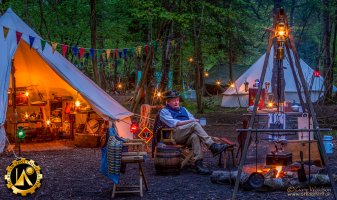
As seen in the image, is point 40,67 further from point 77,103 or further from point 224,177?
point 224,177

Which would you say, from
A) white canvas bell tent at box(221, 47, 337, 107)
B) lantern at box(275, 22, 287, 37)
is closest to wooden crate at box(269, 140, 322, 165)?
lantern at box(275, 22, 287, 37)

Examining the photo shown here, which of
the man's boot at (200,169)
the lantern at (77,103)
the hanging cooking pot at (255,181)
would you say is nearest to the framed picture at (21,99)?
the lantern at (77,103)

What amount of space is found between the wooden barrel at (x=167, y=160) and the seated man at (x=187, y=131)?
0.31m

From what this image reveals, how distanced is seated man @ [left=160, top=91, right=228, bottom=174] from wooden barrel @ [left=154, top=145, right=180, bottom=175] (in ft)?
1.02

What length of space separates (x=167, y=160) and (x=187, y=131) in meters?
0.59

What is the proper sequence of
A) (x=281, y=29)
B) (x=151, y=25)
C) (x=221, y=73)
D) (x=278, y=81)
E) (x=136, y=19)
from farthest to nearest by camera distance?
(x=221, y=73), (x=136, y=19), (x=151, y=25), (x=278, y=81), (x=281, y=29)

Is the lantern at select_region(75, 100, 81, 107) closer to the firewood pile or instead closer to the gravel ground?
the gravel ground

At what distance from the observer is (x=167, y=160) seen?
6.59m

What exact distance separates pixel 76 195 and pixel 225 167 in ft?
8.06

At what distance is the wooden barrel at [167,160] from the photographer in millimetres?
6578

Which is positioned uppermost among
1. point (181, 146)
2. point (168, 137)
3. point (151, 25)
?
point (151, 25)

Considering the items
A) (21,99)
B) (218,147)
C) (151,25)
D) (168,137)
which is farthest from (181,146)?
(151,25)

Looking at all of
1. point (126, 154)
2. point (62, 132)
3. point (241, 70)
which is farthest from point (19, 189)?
point (241, 70)

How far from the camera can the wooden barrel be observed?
6.58m
